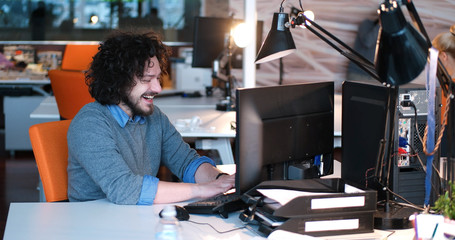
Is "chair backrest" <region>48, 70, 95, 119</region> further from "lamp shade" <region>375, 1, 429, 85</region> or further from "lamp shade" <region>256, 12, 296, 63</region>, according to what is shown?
"lamp shade" <region>375, 1, 429, 85</region>

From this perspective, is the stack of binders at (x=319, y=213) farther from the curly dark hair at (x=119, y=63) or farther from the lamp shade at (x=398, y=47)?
the curly dark hair at (x=119, y=63)

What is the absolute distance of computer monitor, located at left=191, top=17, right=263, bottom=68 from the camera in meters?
4.29

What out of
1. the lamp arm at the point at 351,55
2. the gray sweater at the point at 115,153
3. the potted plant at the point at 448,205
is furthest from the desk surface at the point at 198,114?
the potted plant at the point at 448,205

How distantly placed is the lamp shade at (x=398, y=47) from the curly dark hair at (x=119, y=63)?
1055 millimetres

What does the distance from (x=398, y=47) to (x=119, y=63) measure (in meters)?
1.13

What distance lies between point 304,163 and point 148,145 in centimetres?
65

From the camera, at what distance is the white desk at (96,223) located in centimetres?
168

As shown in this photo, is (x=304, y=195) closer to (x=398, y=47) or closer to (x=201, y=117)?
(x=398, y=47)

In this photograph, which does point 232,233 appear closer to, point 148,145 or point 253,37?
point 148,145

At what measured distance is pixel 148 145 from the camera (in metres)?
2.32

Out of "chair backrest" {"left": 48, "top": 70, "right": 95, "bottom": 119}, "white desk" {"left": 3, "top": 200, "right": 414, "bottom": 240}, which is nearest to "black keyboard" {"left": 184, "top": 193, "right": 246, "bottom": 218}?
"white desk" {"left": 3, "top": 200, "right": 414, "bottom": 240}

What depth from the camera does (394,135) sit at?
71.3 inches

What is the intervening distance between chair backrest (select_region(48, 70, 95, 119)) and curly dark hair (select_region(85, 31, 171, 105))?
5.47 feet

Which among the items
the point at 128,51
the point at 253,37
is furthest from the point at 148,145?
the point at 253,37
